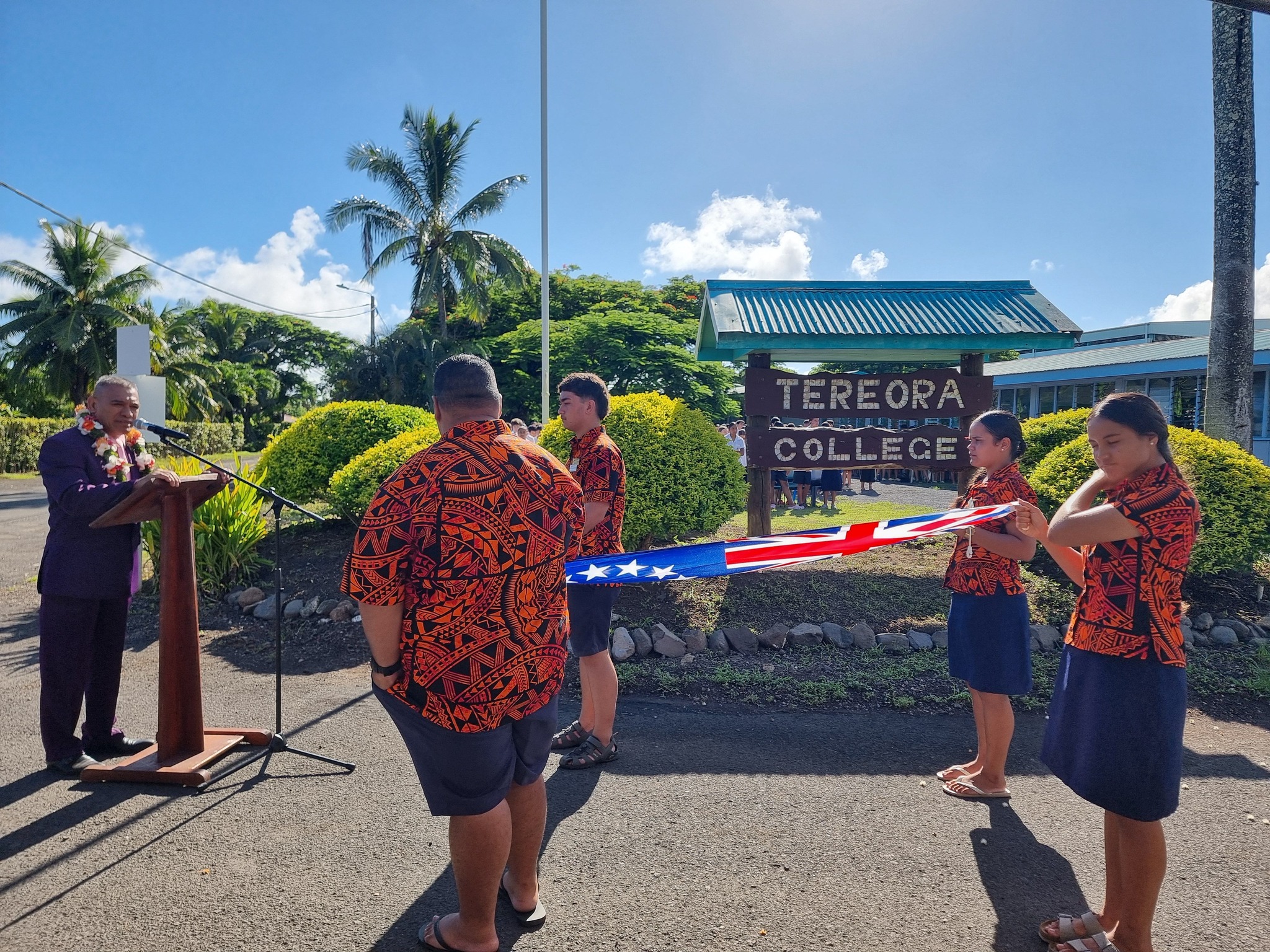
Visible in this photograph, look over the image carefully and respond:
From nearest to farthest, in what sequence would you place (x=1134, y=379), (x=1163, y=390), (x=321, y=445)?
1. (x=321, y=445)
2. (x=1163, y=390)
3. (x=1134, y=379)

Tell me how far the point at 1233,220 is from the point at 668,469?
20.9 feet

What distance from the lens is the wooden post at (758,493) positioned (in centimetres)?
772

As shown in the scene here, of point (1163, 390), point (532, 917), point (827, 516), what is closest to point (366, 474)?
point (532, 917)

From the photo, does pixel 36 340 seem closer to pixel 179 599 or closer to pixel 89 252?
pixel 89 252

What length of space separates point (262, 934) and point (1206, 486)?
24.6ft

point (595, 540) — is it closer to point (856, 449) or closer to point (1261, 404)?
point (856, 449)

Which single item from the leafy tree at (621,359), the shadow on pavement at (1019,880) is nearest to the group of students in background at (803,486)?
the shadow on pavement at (1019,880)

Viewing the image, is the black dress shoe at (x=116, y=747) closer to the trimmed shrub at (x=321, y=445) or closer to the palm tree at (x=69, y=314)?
the trimmed shrub at (x=321, y=445)

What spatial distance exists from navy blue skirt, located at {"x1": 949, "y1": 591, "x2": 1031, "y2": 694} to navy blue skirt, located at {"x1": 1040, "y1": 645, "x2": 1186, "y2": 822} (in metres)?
1.00

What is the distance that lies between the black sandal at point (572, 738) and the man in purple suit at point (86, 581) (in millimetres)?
2229

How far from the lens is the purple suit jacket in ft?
11.9

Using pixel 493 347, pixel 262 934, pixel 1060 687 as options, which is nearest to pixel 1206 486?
pixel 1060 687

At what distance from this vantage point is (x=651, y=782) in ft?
12.1

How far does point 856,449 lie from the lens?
25.9 ft
